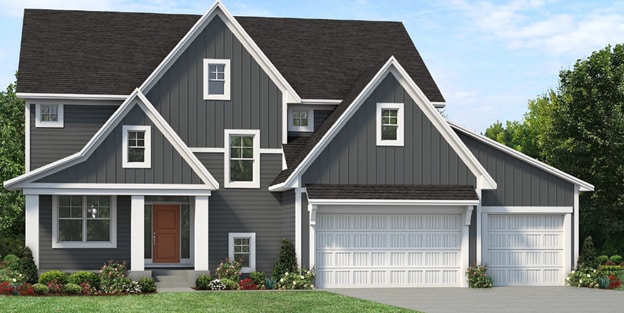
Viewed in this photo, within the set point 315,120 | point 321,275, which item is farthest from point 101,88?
point 321,275

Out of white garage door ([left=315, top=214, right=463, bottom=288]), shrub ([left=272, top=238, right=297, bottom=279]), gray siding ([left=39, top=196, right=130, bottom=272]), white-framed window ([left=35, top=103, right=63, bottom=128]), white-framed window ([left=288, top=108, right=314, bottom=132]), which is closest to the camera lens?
shrub ([left=272, top=238, right=297, bottom=279])

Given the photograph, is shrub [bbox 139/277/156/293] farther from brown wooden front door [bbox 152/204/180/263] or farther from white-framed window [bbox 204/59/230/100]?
white-framed window [bbox 204/59/230/100]

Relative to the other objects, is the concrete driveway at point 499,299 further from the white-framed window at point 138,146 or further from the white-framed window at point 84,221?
the white-framed window at point 84,221

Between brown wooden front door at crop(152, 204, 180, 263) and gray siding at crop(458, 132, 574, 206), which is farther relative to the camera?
brown wooden front door at crop(152, 204, 180, 263)

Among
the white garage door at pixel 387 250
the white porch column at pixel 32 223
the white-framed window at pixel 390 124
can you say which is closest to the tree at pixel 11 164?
the white porch column at pixel 32 223

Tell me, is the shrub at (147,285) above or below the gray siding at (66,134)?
below

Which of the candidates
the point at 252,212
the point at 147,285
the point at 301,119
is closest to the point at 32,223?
the point at 147,285

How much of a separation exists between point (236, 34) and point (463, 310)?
44.8 feet

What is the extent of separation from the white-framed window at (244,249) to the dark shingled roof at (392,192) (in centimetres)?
359

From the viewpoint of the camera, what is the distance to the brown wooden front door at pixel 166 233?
33.3 meters

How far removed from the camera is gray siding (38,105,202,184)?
96.0 feet

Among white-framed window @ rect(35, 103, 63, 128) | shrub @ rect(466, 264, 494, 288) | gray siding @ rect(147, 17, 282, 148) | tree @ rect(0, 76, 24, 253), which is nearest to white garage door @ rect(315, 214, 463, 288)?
shrub @ rect(466, 264, 494, 288)

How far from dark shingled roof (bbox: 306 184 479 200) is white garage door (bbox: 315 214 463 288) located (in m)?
0.96

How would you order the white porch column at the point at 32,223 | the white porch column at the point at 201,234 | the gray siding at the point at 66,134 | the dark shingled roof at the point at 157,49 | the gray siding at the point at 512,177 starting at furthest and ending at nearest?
1. the dark shingled roof at the point at 157,49
2. the gray siding at the point at 512,177
3. the gray siding at the point at 66,134
4. the white porch column at the point at 201,234
5. the white porch column at the point at 32,223
